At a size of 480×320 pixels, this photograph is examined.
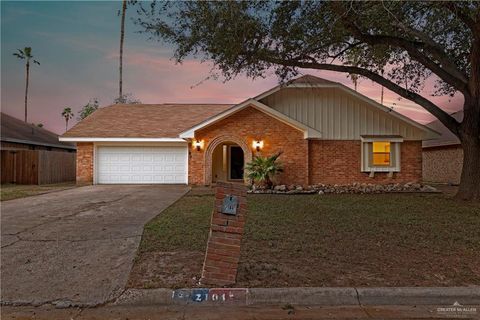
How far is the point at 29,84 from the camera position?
42531mm

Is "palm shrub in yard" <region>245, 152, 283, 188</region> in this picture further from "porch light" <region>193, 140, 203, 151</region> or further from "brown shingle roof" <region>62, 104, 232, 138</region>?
"brown shingle roof" <region>62, 104, 232, 138</region>

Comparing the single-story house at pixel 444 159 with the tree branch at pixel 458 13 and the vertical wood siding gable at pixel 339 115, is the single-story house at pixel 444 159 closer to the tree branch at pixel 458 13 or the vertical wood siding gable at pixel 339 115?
the vertical wood siding gable at pixel 339 115

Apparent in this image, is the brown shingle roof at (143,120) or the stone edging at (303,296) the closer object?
the stone edging at (303,296)

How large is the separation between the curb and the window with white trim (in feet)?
41.8

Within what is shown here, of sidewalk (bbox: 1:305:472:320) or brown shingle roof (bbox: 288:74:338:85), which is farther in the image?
brown shingle roof (bbox: 288:74:338:85)

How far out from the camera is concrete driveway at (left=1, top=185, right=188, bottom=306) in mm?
4281

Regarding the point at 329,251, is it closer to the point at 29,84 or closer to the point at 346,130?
the point at 346,130

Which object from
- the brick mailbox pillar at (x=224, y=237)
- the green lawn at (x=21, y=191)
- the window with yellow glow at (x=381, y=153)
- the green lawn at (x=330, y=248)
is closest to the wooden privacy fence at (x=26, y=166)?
the green lawn at (x=21, y=191)

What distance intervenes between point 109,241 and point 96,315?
8.74 feet

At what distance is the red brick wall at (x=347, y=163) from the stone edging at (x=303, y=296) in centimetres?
1236

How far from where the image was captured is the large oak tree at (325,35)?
898 centimetres

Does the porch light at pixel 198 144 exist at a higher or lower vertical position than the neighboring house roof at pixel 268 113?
lower

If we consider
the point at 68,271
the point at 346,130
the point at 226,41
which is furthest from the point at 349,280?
the point at 346,130

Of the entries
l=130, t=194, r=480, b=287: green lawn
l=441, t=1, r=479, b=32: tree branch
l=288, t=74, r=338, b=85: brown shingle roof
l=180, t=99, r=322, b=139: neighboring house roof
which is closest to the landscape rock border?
l=180, t=99, r=322, b=139: neighboring house roof
